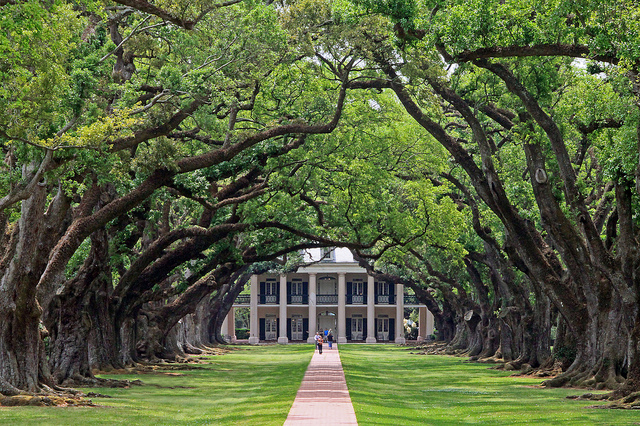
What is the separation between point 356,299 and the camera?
3324 inches

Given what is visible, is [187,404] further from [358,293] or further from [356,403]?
[358,293]

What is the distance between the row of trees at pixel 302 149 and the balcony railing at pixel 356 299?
Result: 48515mm

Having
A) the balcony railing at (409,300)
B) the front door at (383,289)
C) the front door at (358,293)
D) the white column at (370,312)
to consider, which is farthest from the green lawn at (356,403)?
the balcony railing at (409,300)

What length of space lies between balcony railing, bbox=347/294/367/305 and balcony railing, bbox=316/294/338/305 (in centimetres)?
141

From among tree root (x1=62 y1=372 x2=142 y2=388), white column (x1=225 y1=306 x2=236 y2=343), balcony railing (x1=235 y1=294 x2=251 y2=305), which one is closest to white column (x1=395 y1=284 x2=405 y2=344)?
balcony railing (x1=235 y1=294 x2=251 y2=305)

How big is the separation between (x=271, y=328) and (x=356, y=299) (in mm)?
9097

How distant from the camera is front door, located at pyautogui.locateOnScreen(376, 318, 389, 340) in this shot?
282ft

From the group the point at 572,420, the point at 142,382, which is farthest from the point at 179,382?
the point at 572,420

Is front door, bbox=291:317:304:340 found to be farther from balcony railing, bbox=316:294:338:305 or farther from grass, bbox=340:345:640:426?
grass, bbox=340:345:640:426

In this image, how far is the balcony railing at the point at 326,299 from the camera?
275ft

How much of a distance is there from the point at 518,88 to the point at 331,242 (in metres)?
11.1

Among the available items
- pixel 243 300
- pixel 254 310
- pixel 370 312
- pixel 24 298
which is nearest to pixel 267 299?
pixel 254 310

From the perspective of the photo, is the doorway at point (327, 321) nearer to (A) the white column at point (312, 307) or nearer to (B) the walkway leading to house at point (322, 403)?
(A) the white column at point (312, 307)

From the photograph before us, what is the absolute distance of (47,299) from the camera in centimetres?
2117
